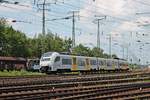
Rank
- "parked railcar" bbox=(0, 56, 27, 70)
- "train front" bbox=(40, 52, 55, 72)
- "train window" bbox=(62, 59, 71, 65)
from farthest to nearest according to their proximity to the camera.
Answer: "parked railcar" bbox=(0, 56, 27, 70) → "train window" bbox=(62, 59, 71, 65) → "train front" bbox=(40, 52, 55, 72)

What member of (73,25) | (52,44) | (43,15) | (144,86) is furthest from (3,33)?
(144,86)

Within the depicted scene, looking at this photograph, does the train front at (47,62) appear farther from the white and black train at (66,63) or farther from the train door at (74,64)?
the train door at (74,64)

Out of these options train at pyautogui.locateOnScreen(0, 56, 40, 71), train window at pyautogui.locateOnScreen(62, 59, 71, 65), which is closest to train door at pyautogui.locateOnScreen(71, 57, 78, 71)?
train window at pyautogui.locateOnScreen(62, 59, 71, 65)

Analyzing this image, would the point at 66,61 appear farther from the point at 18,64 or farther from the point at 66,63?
the point at 18,64

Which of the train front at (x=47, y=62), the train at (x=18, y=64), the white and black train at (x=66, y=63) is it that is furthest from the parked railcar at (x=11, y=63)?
the train front at (x=47, y=62)

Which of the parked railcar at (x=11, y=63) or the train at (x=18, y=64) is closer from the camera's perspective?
the train at (x=18, y=64)

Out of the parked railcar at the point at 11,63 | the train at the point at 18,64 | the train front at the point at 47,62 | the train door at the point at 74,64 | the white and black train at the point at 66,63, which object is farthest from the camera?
the parked railcar at the point at 11,63

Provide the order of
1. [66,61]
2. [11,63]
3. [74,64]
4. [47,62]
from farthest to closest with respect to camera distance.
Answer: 1. [11,63]
2. [74,64]
3. [66,61]
4. [47,62]

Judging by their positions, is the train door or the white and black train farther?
the train door

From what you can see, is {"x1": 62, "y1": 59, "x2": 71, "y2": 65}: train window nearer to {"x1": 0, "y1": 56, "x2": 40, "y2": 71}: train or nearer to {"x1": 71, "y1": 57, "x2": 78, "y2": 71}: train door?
{"x1": 71, "y1": 57, "x2": 78, "y2": 71}: train door

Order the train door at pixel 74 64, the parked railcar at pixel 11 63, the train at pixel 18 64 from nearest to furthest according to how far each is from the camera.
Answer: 1. the train door at pixel 74 64
2. the train at pixel 18 64
3. the parked railcar at pixel 11 63

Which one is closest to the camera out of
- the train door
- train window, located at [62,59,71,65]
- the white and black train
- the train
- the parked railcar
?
the white and black train

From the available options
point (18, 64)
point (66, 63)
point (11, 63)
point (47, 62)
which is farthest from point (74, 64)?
point (18, 64)

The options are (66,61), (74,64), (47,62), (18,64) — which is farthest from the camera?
(18,64)
